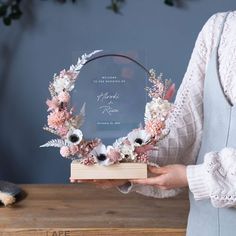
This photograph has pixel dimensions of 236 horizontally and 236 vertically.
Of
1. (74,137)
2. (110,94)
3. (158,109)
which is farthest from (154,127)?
(110,94)

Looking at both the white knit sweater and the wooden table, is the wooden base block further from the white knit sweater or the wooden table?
the wooden table

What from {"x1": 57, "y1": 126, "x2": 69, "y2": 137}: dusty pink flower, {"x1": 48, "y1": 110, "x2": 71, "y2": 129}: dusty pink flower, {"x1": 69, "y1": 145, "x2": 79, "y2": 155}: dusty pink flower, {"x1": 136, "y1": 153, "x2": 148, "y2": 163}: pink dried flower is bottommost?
{"x1": 136, "y1": 153, "x2": 148, "y2": 163}: pink dried flower

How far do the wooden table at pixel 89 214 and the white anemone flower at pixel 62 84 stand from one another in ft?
1.49

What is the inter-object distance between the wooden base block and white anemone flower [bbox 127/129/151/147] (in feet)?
0.12

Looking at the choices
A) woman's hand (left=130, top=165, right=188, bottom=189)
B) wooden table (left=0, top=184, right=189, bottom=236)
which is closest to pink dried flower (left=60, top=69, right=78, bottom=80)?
woman's hand (left=130, top=165, right=188, bottom=189)

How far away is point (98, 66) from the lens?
115cm

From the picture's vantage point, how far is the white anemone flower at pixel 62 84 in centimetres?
83

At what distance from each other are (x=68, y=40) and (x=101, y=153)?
3.08ft

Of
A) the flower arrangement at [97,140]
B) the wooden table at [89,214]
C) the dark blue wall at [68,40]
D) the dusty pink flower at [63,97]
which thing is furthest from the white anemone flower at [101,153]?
the dark blue wall at [68,40]

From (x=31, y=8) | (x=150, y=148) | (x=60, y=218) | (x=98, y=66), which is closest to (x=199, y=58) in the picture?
(x=150, y=148)

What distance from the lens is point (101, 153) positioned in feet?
2.71

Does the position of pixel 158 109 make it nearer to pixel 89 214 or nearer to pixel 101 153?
pixel 101 153

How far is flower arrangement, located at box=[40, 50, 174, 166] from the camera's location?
81cm

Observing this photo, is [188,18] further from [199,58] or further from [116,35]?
[199,58]
